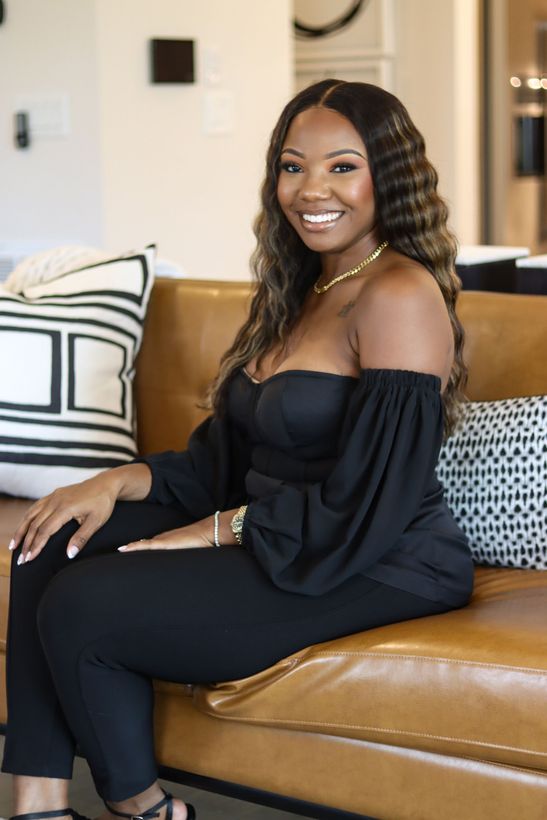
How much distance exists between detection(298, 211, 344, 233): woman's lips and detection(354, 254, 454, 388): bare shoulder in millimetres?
148

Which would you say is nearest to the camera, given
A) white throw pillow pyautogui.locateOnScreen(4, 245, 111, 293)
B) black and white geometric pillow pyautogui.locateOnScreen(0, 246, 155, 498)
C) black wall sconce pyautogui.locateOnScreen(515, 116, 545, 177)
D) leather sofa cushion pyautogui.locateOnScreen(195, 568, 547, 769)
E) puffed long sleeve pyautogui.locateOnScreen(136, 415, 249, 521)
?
leather sofa cushion pyautogui.locateOnScreen(195, 568, 547, 769)

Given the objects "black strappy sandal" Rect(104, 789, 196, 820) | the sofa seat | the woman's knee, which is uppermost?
the woman's knee

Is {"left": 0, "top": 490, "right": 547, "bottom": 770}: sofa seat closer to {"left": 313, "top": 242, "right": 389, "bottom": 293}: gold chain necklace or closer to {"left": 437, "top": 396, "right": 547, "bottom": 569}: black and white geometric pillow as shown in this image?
{"left": 437, "top": 396, "right": 547, "bottom": 569}: black and white geometric pillow

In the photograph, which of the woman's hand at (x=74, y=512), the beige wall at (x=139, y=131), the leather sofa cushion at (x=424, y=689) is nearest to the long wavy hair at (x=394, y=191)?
the woman's hand at (x=74, y=512)

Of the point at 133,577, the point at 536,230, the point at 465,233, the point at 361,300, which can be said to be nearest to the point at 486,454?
the point at 361,300

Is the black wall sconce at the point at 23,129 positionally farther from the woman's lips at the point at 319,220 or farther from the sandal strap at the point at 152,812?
the sandal strap at the point at 152,812

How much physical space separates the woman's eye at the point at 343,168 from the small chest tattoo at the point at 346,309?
21cm

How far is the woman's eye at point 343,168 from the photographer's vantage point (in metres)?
2.04

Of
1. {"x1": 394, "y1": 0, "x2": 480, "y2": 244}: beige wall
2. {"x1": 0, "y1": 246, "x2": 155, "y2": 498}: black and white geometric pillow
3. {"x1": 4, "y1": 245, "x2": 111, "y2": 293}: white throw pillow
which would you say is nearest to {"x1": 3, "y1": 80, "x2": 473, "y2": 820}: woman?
{"x1": 0, "y1": 246, "x2": 155, "y2": 498}: black and white geometric pillow

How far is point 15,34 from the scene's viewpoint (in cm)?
466

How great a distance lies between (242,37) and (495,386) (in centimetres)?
298

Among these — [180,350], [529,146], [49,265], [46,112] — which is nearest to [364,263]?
[180,350]

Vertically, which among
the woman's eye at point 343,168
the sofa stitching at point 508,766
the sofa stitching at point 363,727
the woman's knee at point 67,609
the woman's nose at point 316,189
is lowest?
the sofa stitching at point 508,766

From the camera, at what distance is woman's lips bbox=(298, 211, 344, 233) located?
6.79ft
